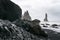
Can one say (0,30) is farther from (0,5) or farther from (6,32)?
(0,5)

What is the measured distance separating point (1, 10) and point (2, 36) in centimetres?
856

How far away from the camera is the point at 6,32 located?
2069 cm

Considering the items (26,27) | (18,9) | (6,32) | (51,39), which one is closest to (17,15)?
(18,9)

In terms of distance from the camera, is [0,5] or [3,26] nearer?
[3,26]

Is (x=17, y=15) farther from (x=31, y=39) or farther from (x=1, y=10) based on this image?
(x=31, y=39)

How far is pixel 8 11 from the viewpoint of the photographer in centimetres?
2912

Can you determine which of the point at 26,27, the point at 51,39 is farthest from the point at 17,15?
the point at 51,39

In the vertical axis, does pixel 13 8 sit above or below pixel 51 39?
above

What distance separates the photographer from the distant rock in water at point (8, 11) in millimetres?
27581

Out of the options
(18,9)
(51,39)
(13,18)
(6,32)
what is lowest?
(51,39)

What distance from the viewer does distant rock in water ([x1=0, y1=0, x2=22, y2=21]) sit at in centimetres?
2758

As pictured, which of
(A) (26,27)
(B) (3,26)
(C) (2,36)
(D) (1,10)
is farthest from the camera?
(A) (26,27)

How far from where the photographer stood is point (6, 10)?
28656 millimetres

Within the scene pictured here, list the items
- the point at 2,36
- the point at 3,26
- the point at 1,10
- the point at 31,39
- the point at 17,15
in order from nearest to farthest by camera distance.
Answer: the point at 2,36 < the point at 3,26 < the point at 31,39 < the point at 1,10 < the point at 17,15
